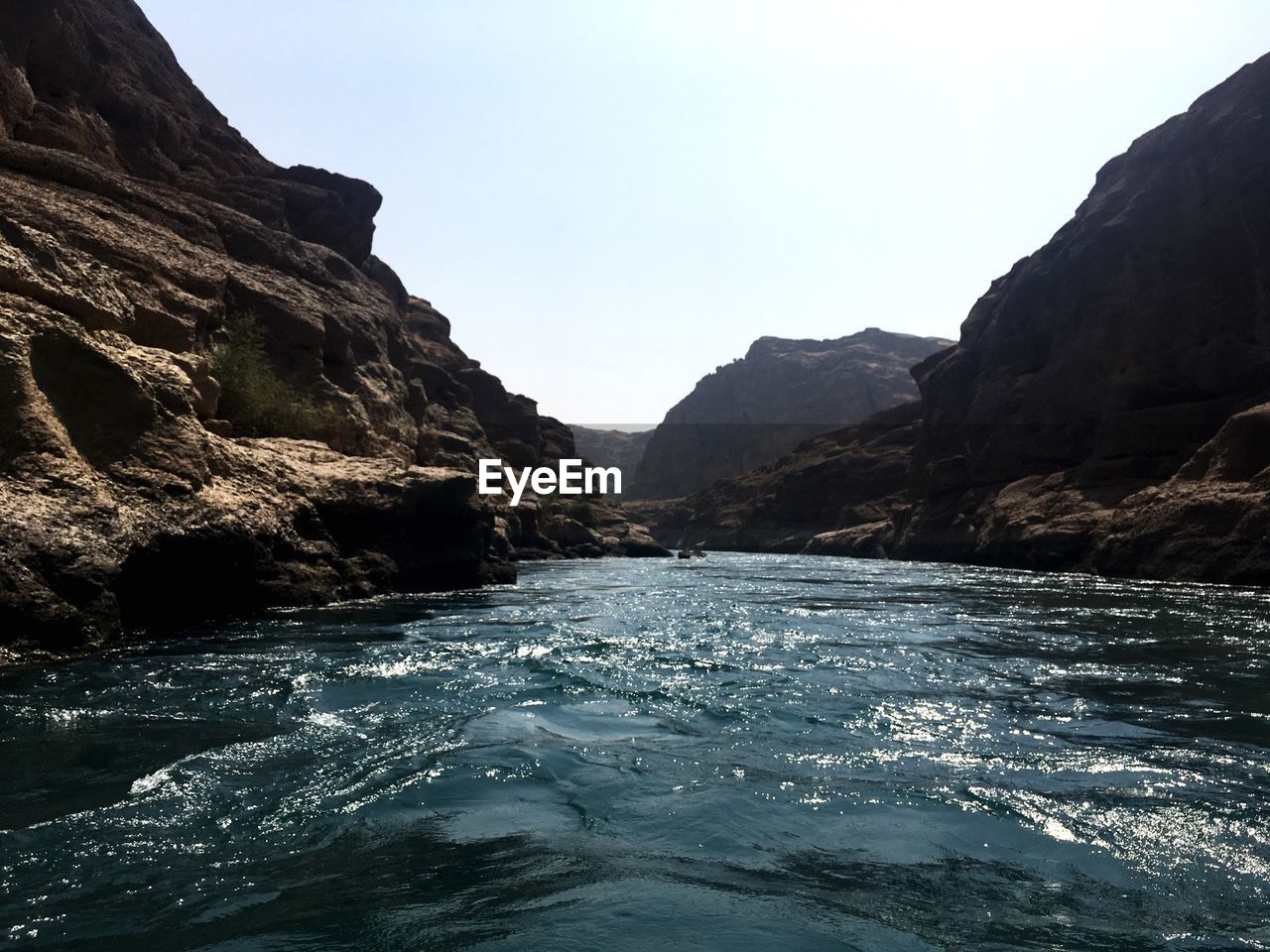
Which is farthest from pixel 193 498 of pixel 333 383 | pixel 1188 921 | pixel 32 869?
pixel 333 383

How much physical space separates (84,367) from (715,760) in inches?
483

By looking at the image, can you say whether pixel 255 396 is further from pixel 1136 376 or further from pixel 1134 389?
pixel 1136 376

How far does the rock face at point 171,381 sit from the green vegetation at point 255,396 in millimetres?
Answer: 104

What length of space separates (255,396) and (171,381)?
33.1 feet

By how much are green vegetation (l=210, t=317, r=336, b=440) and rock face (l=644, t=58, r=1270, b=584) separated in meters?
29.9

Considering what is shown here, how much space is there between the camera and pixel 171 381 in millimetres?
15766

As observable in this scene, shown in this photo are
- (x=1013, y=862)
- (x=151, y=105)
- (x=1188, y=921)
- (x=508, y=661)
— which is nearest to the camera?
(x=1188, y=921)

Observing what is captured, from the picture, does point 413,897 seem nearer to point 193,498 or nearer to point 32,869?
point 32,869

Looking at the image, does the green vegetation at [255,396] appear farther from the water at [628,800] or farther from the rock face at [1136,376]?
the rock face at [1136,376]

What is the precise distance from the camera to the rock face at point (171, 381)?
12.0 meters

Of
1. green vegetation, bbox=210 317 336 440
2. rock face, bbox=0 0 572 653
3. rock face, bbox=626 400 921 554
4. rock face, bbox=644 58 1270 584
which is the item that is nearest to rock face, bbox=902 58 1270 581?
rock face, bbox=644 58 1270 584

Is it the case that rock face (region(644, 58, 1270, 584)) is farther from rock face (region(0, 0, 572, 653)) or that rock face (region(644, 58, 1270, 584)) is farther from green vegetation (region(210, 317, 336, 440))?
green vegetation (region(210, 317, 336, 440))

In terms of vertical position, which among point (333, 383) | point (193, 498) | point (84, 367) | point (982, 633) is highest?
point (333, 383)

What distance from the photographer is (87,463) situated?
42.2 ft
